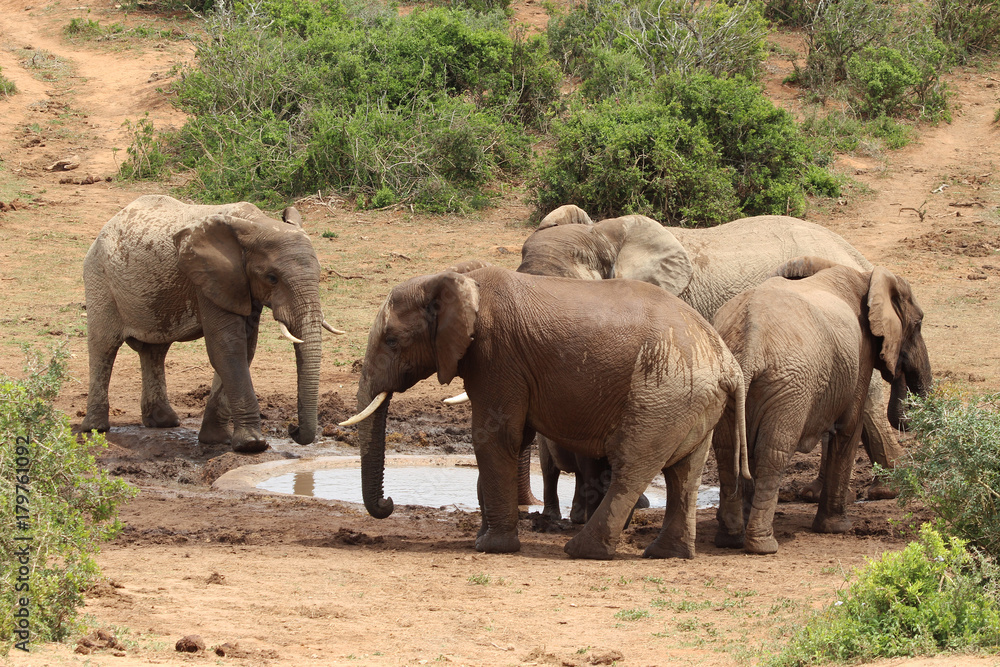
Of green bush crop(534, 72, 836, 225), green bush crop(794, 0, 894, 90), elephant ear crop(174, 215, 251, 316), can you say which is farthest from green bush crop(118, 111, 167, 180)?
green bush crop(794, 0, 894, 90)

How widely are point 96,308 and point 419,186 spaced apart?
861 centimetres

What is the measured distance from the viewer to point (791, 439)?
24.3 ft

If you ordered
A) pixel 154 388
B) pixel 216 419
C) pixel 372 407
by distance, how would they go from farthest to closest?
pixel 154 388, pixel 216 419, pixel 372 407

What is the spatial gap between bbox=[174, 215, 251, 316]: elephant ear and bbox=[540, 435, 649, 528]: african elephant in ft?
9.30

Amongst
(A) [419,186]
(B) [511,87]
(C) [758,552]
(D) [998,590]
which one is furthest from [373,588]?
(B) [511,87]

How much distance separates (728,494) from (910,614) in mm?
2596

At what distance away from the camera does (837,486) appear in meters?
8.17

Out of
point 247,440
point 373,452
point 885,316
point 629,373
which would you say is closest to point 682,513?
point 629,373

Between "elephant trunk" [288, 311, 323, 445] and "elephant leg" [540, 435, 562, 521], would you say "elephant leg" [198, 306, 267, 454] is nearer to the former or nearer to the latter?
"elephant trunk" [288, 311, 323, 445]

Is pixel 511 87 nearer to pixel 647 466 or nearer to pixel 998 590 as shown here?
pixel 647 466

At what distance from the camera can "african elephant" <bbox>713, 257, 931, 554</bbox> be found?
736 centimetres

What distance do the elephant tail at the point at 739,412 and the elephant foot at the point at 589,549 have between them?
3.03ft

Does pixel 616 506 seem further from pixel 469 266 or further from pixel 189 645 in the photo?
pixel 189 645

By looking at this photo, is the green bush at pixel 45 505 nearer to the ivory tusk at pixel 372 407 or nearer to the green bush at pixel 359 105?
the ivory tusk at pixel 372 407
